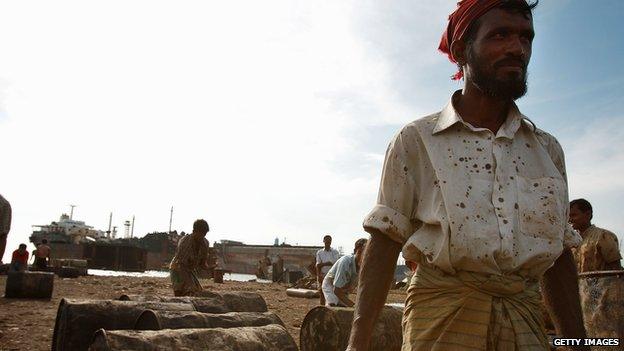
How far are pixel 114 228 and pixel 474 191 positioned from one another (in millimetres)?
106625

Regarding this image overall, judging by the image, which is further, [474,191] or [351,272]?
[351,272]

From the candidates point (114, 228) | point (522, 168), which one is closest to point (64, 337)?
point (522, 168)

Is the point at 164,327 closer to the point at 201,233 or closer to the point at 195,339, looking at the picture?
the point at 195,339

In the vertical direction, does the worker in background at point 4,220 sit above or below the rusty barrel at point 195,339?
above

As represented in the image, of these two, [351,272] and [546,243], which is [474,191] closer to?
[546,243]

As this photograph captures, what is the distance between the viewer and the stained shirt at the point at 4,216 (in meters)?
5.56

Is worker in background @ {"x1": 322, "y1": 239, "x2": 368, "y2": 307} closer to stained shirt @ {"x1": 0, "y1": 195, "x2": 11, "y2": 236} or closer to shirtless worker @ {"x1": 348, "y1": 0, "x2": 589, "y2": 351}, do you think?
stained shirt @ {"x1": 0, "y1": 195, "x2": 11, "y2": 236}

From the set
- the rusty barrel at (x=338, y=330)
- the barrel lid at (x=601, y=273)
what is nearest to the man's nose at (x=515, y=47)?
the barrel lid at (x=601, y=273)

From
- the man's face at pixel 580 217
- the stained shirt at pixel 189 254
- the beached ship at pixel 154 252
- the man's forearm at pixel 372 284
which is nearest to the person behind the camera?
the man's forearm at pixel 372 284

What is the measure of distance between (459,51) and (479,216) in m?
0.70

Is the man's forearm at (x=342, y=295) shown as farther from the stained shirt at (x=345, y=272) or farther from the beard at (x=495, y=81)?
the beard at (x=495, y=81)

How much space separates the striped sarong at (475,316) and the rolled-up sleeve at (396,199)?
7.0 inches

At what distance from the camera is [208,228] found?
855 centimetres

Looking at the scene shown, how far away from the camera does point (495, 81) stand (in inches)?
68.3
